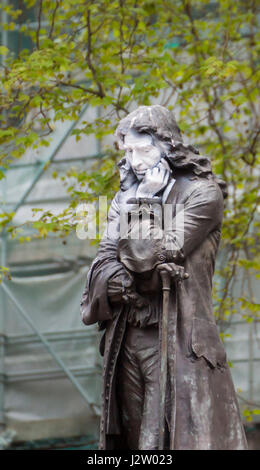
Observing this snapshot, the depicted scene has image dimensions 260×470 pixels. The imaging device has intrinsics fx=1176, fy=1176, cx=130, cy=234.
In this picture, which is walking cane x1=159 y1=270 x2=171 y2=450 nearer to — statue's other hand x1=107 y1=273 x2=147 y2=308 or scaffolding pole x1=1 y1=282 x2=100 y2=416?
statue's other hand x1=107 y1=273 x2=147 y2=308

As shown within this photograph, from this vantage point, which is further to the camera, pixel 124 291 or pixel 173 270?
pixel 124 291

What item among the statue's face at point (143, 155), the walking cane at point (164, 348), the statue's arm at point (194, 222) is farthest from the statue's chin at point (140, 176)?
the walking cane at point (164, 348)

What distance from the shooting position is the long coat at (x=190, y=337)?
7.58 m

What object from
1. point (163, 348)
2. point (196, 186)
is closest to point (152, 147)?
point (196, 186)

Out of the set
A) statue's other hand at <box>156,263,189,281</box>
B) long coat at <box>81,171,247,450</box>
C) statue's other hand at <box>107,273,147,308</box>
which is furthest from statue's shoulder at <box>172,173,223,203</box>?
statue's other hand at <box>107,273,147,308</box>

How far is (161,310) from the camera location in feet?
25.6

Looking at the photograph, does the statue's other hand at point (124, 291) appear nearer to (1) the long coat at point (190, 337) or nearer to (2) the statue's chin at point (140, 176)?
(1) the long coat at point (190, 337)

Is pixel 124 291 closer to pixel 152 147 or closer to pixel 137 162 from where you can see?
pixel 137 162

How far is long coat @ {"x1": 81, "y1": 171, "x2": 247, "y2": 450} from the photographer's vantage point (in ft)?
24.9

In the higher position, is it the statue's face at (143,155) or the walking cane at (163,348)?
the statue's face at (143,155)

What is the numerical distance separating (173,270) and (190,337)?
474 mm

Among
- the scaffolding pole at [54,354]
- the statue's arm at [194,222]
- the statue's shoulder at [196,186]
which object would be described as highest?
the statue's shoulder at [196,186]

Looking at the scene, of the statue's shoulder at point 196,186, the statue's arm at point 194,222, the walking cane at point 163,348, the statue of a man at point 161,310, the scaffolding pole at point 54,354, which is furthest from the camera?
the scaffolding pole at point 54,354

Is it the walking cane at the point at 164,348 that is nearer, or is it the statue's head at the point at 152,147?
the walking cane at the point at 164,348
